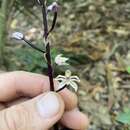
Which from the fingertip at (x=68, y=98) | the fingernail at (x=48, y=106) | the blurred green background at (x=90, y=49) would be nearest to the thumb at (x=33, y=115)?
the fingernail at (x=48, y=106)

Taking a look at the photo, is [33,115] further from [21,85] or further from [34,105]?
[21,85]

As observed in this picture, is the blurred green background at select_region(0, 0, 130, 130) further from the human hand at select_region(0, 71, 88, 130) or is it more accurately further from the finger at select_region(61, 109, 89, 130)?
the finger at select_region(61, 109, 89, 130)

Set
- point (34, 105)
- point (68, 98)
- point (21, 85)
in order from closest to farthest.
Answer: point (34, 105) → point (68, 98) → point (21, 85)

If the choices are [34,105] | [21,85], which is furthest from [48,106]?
[21,85]

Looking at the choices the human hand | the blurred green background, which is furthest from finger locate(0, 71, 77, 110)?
the blurred green background

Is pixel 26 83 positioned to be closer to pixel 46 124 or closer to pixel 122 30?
pixel 46 124

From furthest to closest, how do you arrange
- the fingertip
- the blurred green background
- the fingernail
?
the blurred green background < the fingertip < the fingernail

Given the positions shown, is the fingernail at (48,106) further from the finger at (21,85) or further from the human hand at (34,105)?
the finger at (21,85)
